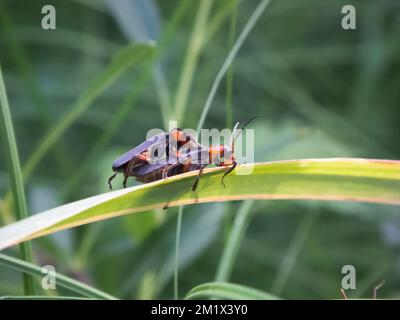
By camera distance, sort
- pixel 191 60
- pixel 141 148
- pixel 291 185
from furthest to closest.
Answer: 1. pixel 191 60
2. pixel 141 148
3. pixel 291 185

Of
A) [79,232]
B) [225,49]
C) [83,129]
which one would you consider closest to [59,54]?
[83,129]

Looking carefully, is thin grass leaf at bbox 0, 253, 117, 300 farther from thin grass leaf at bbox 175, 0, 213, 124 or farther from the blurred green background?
thin grass leaf at bbox 175, 0, 213, 124

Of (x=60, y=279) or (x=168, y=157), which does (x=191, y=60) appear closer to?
(x=168, y=157)

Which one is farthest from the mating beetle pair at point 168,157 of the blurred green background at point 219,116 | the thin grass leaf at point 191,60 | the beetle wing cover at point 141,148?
the thin grass leaf at point 191,60

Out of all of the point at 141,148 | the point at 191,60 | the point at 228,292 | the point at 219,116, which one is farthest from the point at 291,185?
the point at 219,116

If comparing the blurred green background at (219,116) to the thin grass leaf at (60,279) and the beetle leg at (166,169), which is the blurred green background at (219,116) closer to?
the beetle leg at (166,169)
